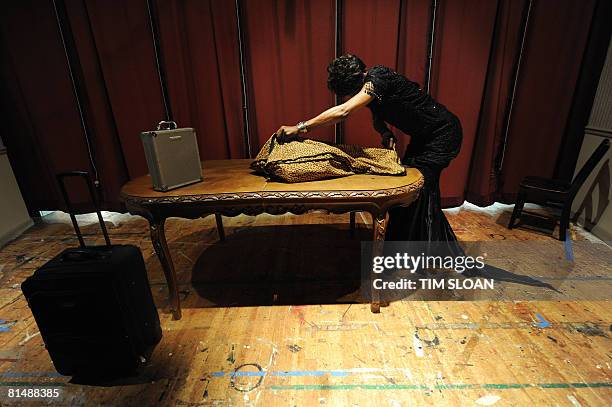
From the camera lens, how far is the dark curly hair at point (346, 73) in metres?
1.60

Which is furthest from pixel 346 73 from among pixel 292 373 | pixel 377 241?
pixel 292 373

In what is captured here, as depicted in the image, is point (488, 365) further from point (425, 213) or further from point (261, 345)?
point (261, 345)

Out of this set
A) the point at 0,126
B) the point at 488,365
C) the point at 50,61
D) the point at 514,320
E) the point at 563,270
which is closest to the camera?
the point at 488,365

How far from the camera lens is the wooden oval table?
4.60 feet

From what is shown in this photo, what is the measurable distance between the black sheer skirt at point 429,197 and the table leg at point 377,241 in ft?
1.17

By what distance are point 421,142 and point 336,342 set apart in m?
1.24

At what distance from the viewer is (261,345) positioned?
1.50m

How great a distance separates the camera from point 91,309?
1.25 metres

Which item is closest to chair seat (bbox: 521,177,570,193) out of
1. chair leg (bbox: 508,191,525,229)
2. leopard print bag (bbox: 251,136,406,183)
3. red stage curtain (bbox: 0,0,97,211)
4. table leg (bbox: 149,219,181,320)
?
chair leg (bbox: 508,191,525,229)

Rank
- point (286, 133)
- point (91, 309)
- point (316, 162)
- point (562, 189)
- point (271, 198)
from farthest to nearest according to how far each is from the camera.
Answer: point (562, 189) < point (286, 133) < point (316, 162) < point (271, 198) < point (91, 309)

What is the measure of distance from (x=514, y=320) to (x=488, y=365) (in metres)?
0.40

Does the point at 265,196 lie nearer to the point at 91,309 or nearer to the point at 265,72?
the point at 91,309

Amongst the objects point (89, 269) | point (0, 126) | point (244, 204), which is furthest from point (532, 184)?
point (0, 126)

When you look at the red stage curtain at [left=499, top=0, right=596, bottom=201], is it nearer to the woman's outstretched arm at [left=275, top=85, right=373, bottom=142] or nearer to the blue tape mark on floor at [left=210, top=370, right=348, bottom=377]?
the woman's outstretched arm at [left=275, top=85, right=373, bottom=142]
